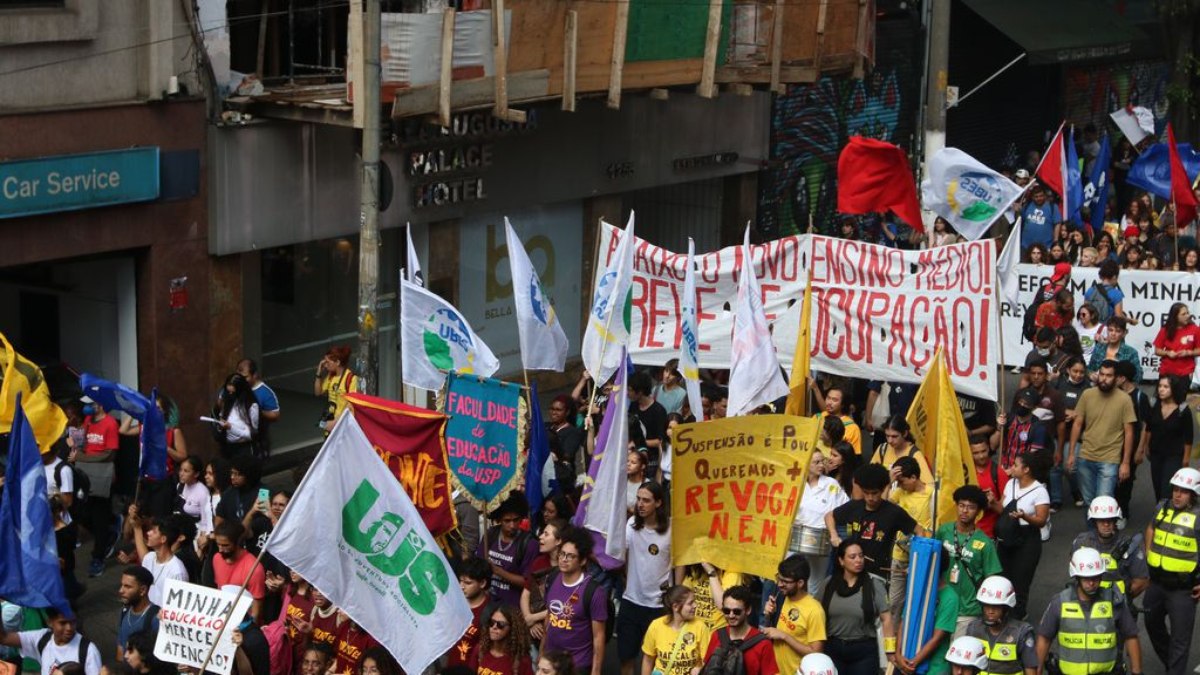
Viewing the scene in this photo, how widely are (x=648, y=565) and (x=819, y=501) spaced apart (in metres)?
1.28

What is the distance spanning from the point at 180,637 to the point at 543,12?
9.52 metres

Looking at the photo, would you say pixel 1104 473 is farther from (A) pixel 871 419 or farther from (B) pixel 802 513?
(B) pixel 802 513

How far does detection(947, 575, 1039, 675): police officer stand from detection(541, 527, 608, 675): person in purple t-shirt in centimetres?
210

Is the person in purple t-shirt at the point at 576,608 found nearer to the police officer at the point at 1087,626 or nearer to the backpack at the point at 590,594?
the backpack at the point at 590,594

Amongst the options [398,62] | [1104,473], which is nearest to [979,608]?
[1104,473]

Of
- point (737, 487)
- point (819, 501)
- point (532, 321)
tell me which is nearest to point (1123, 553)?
point (819, 501)

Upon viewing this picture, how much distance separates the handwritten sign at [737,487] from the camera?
34.7 feet

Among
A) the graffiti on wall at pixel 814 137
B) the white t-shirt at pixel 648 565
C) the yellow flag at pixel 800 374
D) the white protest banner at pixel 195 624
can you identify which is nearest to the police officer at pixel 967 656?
the white t-shirt at pixel 648 565

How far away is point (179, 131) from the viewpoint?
1620 cm

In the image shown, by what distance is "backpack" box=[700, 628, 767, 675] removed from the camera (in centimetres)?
969

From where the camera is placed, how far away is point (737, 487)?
35.3 ft

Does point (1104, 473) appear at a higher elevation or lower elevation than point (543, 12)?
lower

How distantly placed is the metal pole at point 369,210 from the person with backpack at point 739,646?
6767 millimetres

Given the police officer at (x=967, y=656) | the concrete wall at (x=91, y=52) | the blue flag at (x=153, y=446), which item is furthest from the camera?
the concrete wall at (x=91, y=52)
